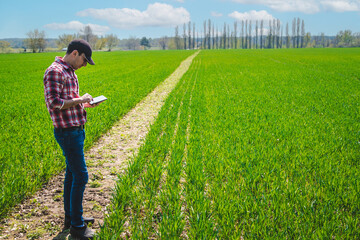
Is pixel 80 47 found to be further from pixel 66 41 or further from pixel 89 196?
pixel 66 41

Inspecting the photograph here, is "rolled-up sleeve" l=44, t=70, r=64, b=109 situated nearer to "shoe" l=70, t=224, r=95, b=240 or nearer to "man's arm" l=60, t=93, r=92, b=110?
"man's arm" l=60, t=93, r=92, b=110

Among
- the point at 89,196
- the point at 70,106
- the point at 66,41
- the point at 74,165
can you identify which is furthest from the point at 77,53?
the point at 66,41

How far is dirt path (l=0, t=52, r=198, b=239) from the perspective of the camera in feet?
12.5

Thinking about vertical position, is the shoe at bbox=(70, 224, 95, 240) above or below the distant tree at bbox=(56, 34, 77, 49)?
below

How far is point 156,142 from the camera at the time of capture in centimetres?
717

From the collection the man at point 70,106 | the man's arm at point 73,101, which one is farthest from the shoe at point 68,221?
the man's arm at point 73,101

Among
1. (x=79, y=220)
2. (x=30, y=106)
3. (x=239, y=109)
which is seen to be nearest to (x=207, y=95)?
(x=239, y=109)

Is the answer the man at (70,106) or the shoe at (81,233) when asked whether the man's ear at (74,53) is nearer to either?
the man at (70,106)

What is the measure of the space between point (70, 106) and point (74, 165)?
A: 783mm

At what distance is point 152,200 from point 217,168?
5.25 ft

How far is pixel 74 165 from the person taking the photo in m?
3.24

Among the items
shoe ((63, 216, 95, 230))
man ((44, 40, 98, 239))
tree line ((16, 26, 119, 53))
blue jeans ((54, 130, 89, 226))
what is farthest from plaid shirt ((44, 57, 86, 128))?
tree line ((16, 26, 119, 53))

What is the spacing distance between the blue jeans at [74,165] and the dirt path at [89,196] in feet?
1.77

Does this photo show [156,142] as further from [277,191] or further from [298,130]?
[298,130]
